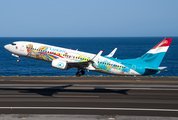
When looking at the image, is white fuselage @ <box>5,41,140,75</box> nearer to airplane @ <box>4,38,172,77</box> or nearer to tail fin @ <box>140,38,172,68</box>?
airplane @ <box>4,38,172,77</box>

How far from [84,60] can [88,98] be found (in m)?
12.7

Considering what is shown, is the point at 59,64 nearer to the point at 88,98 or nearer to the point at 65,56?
the point at 65,56

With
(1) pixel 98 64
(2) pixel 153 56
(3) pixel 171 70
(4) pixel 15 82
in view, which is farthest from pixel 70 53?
(3) pixel 171 70

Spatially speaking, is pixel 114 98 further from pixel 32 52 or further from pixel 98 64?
pixel 32 52

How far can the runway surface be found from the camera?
2780 centimetres

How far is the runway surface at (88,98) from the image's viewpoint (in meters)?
27.8

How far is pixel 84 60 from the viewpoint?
45.6 metres

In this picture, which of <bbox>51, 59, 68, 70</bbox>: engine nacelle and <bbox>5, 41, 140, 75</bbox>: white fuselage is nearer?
<bbox>51, 59, 68, 70</bbox>: engine nacelle

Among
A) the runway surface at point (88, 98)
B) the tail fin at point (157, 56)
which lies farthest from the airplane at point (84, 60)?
the runway surface at point (88, 98)

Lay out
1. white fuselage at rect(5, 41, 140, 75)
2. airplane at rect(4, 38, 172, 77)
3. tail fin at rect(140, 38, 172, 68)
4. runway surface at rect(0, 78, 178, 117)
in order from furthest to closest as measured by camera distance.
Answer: tail fin at rect(140, 38, 172, 68) → white fuselage at rect(5, 41, 140, 75) → airplane at rect(4, 38, 172, 77) → runway surface at rect(0, 78, 178, 117)

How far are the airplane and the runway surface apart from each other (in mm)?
3467

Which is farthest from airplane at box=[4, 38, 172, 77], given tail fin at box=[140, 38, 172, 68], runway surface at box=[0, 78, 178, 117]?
runway surface at box=[0, 78, 178, 117]

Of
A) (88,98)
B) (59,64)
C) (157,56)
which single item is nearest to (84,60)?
(59,64)

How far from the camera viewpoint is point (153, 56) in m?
50.0
